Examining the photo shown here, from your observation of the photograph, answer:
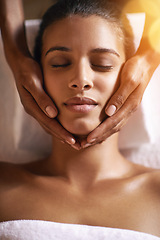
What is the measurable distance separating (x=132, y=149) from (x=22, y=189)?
0.62m

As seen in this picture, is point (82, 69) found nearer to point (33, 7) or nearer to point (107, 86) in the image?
point (107, 86)

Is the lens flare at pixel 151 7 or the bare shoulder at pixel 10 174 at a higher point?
the lens flare at pixel 151 7

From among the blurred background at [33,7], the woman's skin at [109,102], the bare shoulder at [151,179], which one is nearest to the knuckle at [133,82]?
the woman's skin at [109,102]

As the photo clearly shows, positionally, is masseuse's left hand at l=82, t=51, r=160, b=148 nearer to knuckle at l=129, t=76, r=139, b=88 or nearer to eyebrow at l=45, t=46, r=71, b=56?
knuckle at l=129, t=76, r=139, b=88

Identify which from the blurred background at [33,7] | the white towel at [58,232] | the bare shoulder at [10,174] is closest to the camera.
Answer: the white towel at [58,232]

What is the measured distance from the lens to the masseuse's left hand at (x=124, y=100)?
0.97 metres

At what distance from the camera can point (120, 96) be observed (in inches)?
38.6

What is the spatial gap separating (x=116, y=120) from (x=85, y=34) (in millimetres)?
324

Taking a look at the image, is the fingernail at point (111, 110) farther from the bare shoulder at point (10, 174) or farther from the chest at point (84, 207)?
the bare shoulder at point (10, 174)

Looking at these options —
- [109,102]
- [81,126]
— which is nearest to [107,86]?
[109,102]

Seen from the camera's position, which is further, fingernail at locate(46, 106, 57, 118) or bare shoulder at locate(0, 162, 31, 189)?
bare shoulder at locate(0, 162, 31, 189)

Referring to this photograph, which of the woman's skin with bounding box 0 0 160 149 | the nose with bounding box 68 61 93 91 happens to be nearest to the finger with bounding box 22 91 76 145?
the woman's skin with bounding box 0 0 160 149

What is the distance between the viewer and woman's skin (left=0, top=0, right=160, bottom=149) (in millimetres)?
981

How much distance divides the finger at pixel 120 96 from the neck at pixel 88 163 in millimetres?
202
